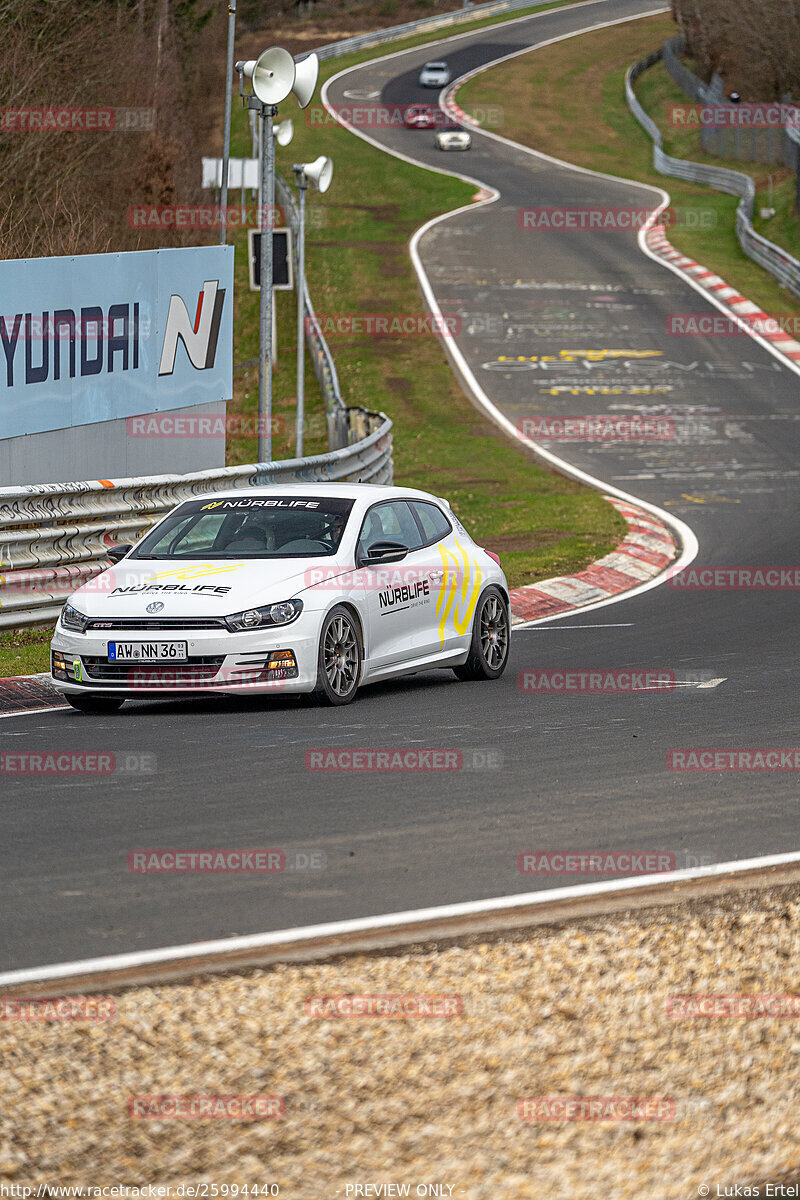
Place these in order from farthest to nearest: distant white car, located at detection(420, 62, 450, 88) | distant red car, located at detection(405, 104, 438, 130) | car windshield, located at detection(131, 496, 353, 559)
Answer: distant white car, located at detection(420, 62, 450, 88)
distant red car, located at detection(405, 104, 438, 130)
car windshield, located at detection(131, 496, 353, 559)

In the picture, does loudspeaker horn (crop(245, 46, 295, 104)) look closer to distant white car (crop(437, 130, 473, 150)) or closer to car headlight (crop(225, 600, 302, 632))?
car headlight (crop(225, 600, 302, 632))

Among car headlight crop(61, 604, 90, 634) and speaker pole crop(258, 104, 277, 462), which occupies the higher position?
speaker pole crop(258, 104, 277, 462)

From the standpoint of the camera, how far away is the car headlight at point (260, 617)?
35.0ft

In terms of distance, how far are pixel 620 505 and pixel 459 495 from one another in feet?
8.14

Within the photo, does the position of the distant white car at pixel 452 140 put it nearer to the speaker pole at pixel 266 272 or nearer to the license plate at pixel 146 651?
the speaker pole at pixel 266 272

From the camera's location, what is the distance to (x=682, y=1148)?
434 centimetres

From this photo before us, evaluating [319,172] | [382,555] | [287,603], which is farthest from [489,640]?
[319,172]

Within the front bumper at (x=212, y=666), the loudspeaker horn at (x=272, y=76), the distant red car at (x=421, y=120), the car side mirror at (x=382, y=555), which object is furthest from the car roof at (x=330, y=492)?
the distant red car at (x=421, y=120)

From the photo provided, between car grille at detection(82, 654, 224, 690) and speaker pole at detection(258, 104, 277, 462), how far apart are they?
24.3 feet

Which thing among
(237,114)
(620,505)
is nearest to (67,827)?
(620,505)

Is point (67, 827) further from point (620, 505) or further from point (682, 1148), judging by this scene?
point (620, 505)

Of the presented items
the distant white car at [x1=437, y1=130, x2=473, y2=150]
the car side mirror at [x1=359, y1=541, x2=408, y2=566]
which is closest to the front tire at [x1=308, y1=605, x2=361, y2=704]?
the car side mirror at [x1=359, y1=541, x2=408, y2=566]

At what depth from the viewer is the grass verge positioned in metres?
48.8

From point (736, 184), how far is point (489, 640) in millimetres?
49864
